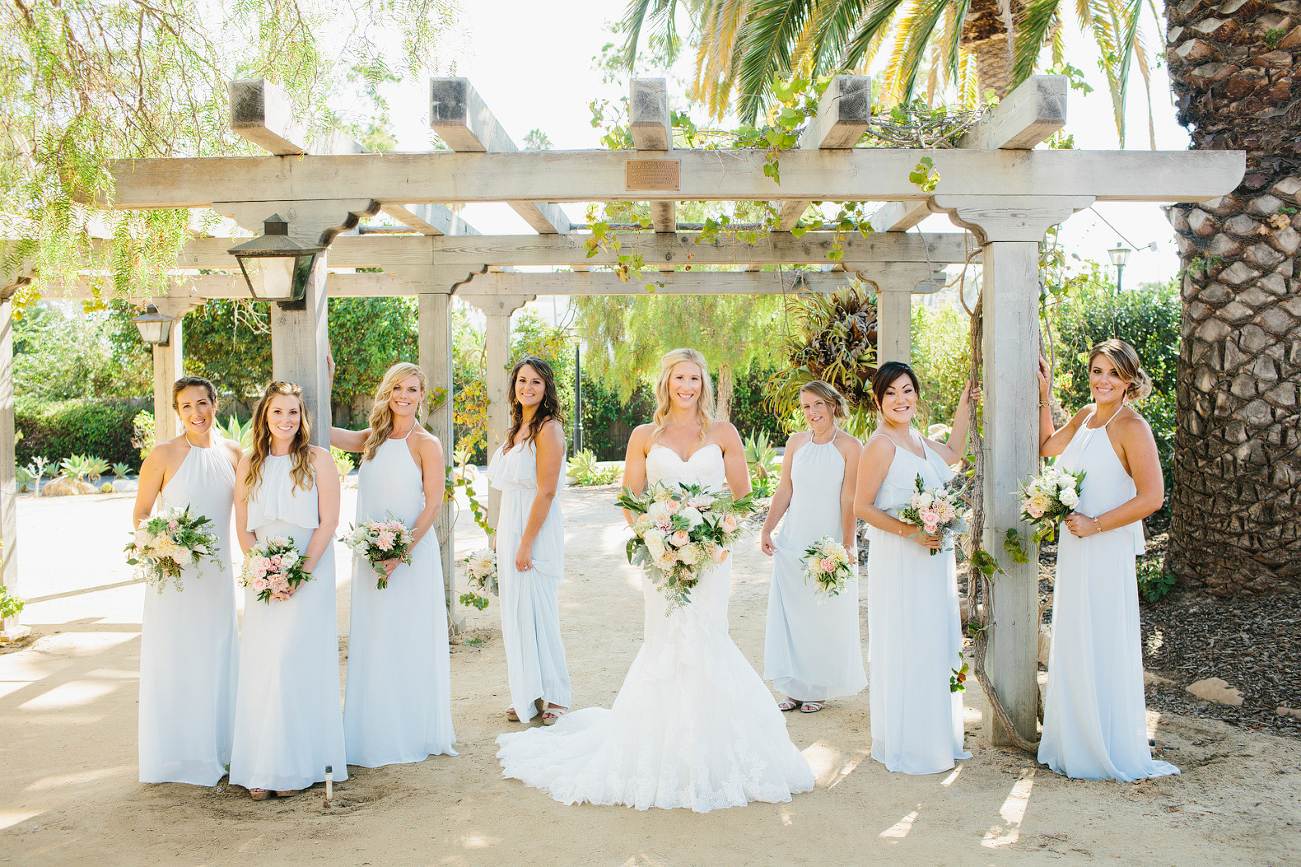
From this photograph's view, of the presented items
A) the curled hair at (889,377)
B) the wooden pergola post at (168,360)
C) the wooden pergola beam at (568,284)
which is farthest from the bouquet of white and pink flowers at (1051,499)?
the wooden pergola post at (168,360)

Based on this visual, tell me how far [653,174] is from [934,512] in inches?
88.0

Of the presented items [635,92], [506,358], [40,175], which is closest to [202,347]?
[506,358]

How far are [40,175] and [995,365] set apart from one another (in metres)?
5.04

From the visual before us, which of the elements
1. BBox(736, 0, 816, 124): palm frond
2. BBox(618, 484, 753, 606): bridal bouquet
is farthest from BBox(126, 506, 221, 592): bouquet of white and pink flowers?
BBox(736, 0, 816, 124): palm frond

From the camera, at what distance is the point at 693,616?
4090 mm

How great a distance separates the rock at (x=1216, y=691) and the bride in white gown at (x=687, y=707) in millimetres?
2746

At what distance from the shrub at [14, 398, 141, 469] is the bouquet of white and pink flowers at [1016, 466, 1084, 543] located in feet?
76.9

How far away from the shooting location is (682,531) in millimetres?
3787

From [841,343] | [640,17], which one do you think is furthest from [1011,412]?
[640,17]

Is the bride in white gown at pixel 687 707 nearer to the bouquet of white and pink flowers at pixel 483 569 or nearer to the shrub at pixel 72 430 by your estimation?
the bouquet of white and pink flowers at pixel 483 569

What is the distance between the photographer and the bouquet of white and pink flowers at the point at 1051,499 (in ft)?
13.5

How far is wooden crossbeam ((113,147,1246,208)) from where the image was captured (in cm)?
456

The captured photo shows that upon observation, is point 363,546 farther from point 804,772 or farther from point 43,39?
point 43,39

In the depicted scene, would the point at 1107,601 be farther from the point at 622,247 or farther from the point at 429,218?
the point at 429,218
